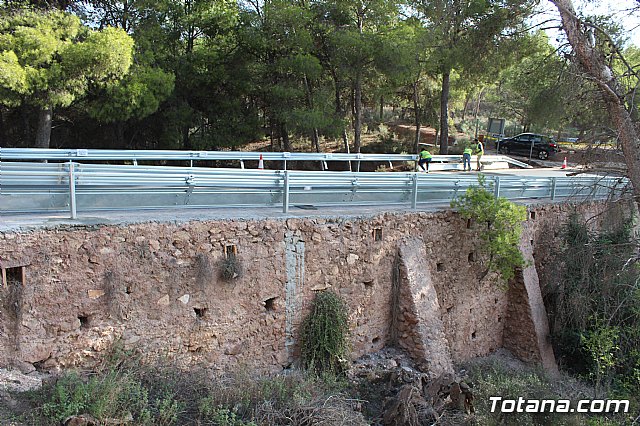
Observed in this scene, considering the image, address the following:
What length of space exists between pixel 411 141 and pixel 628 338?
2274cm

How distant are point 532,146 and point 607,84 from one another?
20.0 metres

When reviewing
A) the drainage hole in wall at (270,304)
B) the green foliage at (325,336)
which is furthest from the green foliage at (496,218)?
the drainage hole in wall at (270,304)

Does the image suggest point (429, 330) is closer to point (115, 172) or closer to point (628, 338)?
point (628, 338)

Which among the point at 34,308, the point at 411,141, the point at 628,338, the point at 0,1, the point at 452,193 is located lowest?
the point at 628,338

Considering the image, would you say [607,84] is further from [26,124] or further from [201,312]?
[26,124]

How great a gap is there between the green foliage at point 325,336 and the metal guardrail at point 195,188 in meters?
1.80

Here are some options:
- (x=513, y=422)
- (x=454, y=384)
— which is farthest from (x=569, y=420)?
(x=454, y=384)

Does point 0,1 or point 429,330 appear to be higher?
point 0,1

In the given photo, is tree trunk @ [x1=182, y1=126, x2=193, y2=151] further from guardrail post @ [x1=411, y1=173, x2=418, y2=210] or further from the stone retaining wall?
the stone retaining wall

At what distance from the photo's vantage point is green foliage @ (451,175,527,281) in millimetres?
9852

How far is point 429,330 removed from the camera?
367 inches

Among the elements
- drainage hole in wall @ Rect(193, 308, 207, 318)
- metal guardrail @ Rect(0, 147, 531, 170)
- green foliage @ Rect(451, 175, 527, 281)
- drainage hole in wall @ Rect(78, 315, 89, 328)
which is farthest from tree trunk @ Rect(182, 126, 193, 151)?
drainage hole in wall @ Rect(78, 315, 89, 328)

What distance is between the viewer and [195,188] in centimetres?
786

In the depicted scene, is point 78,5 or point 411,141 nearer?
point 78,5
